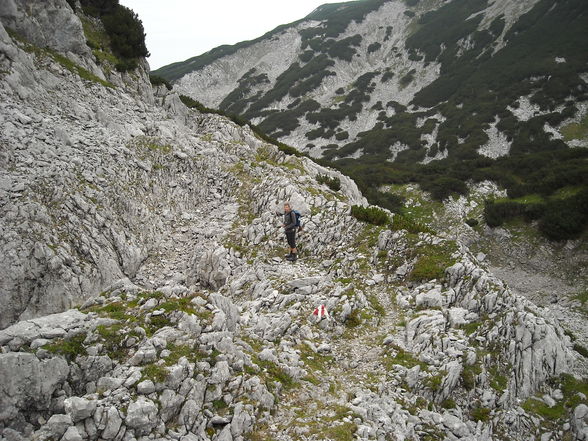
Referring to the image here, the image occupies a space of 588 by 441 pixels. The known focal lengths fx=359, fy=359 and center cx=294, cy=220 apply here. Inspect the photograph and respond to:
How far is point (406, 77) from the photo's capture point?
79375mm

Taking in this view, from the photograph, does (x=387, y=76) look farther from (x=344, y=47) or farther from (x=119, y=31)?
(x=119, y=31)

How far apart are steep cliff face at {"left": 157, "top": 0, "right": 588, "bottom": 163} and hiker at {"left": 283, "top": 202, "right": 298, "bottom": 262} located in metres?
42.4

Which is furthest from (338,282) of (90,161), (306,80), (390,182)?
(306,80)

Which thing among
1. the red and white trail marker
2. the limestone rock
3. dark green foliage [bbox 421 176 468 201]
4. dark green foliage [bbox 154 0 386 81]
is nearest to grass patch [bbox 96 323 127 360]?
the limestone rock

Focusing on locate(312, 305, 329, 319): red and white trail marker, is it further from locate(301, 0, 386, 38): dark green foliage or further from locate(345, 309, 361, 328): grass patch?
locate(301, 0, 386, 38): dark green foliage

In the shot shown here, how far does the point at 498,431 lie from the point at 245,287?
9379 millimetres

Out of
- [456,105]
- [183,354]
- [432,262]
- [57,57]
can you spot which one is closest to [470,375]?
[432,262]

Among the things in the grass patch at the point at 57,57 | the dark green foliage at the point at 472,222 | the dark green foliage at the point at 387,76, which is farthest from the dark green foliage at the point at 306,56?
the grass patch at the point at 57,57

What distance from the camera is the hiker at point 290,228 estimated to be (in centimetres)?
1527

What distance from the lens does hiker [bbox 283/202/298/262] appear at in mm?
15273

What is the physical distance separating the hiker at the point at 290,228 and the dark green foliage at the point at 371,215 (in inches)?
124

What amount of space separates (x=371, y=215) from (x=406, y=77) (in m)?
Answer: 73.7

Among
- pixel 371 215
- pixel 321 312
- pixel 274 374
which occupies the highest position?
pixel 371 215

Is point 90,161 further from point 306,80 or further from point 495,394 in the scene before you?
point 306,80
